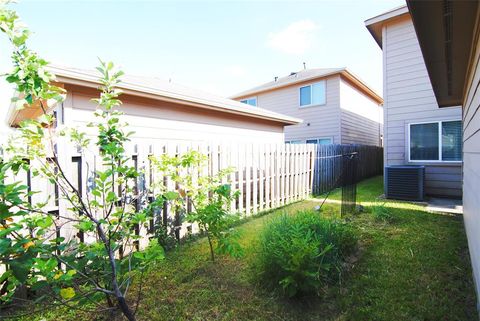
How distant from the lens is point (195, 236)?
13.7 ft

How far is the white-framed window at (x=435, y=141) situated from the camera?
21.3 feet

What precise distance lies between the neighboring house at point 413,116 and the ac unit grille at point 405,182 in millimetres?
796

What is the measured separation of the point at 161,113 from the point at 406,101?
23.3 feet

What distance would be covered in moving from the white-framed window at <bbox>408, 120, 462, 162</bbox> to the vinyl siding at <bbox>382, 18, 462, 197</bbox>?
0.45ft

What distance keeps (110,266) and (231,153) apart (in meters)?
3.41

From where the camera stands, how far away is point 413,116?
23.6 ft

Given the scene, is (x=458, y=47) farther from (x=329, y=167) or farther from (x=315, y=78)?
(x=315, y=78)

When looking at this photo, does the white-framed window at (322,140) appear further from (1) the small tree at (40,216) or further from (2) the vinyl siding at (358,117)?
(1) the small tree at (40,216)

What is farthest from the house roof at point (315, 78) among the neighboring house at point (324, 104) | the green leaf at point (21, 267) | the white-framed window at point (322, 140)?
the green leaf at point (21, 267)

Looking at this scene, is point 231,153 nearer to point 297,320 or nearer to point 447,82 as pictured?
point 297,320

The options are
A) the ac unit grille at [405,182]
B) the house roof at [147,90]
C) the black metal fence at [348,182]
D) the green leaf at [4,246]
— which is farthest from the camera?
the ac unit grille at [405,182]

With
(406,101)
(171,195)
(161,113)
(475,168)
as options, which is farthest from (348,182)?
(161,113)

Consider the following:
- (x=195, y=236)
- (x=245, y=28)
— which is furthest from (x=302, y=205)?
(x=245, y=28)

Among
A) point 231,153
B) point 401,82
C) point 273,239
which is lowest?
point 273,239
